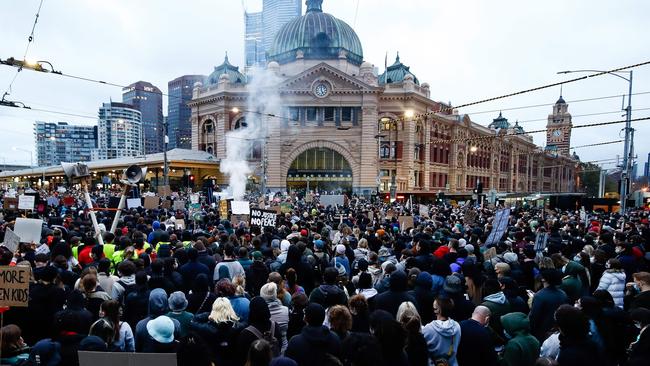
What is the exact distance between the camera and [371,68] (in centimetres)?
5131

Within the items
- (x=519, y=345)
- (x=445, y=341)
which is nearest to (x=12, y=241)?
(x=445, y=341)

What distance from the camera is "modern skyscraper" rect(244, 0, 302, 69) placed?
146m

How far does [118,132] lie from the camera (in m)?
168

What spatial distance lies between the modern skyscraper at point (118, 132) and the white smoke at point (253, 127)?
11253 cm

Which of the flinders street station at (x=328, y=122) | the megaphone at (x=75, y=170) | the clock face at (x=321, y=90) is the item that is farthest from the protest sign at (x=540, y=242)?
the clock face at (x=321, y=90)

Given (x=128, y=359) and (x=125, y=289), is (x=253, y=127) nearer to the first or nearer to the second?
(x=125, y=289)

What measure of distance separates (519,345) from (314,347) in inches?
86.6

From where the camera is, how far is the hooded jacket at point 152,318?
4543mm

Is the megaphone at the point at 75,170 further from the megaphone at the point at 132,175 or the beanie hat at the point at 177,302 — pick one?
the beanie hat at the point at 177,302

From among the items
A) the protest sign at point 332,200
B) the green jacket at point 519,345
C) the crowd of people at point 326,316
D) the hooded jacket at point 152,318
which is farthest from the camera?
the protest sign at point 332,200

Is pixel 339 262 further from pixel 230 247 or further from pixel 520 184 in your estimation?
pixel 520 184

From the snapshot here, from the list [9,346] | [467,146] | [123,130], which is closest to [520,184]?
[467,146]

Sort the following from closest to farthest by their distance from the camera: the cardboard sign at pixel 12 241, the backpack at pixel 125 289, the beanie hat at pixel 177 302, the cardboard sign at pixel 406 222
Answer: the beanie hat at pixel 177 302 < the backpack at pixel 125 289 < the cardboard sign at pixel 12 241 < the cardboard sign at pixel 406 222

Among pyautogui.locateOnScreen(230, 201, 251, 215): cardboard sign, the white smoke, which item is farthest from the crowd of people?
the white smoke
